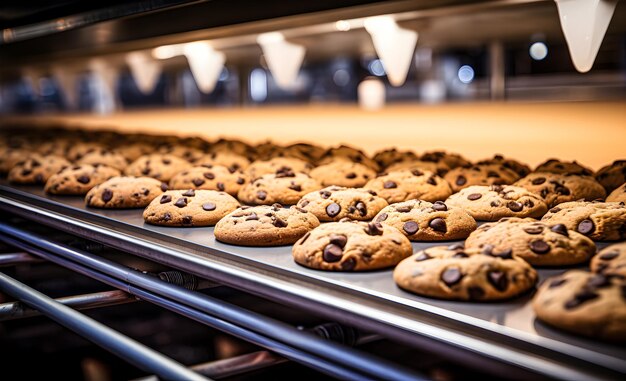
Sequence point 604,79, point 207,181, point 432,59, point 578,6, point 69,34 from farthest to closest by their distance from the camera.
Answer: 1. point 432,59
2. point 604,79
3. point 69,34
4. point 207,181
5. point 578,6

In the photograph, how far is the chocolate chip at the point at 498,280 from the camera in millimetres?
1367

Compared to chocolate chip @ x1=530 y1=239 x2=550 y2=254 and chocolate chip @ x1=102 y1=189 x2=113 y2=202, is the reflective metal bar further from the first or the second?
chocolate chip @ x1=530 y1=239 x2=550 y2=254

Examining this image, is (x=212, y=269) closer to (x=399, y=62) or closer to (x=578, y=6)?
(x=578, y=6)

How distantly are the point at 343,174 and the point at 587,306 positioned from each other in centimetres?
167

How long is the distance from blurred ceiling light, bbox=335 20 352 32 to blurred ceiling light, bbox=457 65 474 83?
7.47 meters

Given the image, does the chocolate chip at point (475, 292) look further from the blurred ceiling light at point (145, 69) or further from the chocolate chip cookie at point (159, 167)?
the blurred ceiling light at point (145, 69)

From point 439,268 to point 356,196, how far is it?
2.74 ft

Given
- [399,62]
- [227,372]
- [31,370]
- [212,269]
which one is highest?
[399,62]

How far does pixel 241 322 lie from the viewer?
1578 millimetres

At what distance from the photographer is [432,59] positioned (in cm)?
990

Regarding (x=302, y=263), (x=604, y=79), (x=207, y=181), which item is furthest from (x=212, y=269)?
(x=604, y=79)

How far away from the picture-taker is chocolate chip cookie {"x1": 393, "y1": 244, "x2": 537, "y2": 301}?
1367mm

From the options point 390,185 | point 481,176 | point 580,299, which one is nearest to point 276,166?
point 390,185

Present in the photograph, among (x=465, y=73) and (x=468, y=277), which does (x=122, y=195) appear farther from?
(x=465, y=73)
